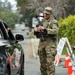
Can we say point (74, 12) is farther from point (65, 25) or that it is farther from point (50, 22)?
point (50, 22)

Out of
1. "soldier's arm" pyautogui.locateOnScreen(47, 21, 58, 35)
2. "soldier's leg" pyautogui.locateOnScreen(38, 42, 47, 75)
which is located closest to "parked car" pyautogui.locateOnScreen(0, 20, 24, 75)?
"soldier's leg" pyautogui.locateOnScreen(38, 42, 47, 75)

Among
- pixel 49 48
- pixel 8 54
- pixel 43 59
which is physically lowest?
pixel 43 59

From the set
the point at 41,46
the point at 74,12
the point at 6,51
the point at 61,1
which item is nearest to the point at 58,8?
the point at 61,1

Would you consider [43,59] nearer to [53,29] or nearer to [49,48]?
[49,48]

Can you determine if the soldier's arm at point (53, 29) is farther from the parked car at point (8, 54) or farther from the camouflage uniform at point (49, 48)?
the parked car at point (8, 54)

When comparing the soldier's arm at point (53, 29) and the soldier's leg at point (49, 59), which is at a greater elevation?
the soldier's arm at point (53, 29)

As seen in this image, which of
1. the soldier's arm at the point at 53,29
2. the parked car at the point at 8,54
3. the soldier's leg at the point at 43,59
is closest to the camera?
the parked car at the point at 8,54

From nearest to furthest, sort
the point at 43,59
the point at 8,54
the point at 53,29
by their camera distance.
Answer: the point at 8,54, the point at 53,29, the point at 43,59

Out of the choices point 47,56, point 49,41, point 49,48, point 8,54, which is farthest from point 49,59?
point 8,54

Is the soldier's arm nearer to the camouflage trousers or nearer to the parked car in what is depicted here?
the camouflage trousers

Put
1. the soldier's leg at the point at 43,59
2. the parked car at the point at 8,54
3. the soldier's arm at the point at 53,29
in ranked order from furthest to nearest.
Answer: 1. the soldier's leg at the point at 43,59
2. the soldier's arm at the point at 53,29
3. the parked car at the point at 8,54

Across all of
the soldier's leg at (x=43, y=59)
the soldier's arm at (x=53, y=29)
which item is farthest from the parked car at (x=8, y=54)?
A: the soldier's arm at (x=53, y=29)

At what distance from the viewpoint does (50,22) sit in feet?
30.9

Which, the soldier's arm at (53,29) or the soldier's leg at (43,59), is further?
the soldier's leg at (43,59)
